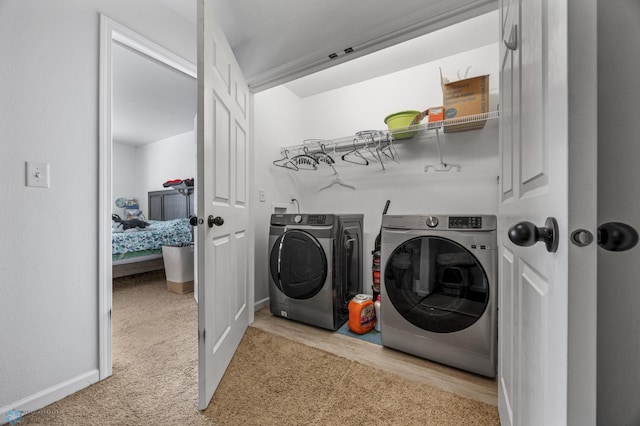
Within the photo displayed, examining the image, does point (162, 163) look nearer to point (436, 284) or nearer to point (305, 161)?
point (305, 161)

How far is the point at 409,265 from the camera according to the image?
5.25 feet

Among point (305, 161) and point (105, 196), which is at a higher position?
point (305, 161)

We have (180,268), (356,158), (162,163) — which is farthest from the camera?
(162,163)

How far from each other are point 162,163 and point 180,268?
368 centimetres

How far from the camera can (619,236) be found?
1.05ft

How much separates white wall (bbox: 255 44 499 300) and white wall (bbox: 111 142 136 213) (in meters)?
5.10

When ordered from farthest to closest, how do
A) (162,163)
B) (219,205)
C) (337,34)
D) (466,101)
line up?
1. (162,163)
2. (466,101)
3. (337,34)
4. (219,205)

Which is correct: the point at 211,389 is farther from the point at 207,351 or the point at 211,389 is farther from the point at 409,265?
the point at 409,265

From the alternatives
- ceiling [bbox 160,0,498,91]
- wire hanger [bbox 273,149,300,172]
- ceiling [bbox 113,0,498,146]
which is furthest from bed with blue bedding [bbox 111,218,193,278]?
ceiling [bbox 160,0,498,91]

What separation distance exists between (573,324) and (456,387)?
1.23 m

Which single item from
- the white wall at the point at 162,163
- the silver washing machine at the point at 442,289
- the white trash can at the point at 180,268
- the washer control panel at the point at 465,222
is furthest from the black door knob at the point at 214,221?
the white wall at the point at 162,163

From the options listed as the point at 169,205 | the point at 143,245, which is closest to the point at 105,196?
the point at 143,245

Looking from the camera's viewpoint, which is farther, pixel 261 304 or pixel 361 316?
pixel 261 304

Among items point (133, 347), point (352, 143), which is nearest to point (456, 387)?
point (352, 143)
